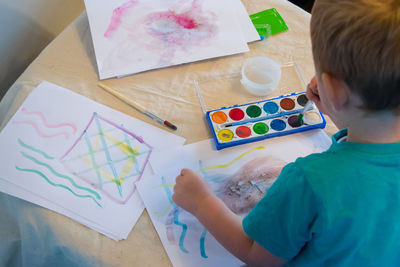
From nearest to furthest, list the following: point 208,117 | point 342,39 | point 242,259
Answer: point 342,39 < point 242,259 < point 208,117

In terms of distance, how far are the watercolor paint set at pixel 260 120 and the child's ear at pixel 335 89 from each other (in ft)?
0.87

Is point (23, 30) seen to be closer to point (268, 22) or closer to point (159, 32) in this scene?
point (159, 32)

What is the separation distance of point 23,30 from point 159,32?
1.88ft

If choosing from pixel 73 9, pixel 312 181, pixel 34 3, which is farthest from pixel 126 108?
pixel 73 9

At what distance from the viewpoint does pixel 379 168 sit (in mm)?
473

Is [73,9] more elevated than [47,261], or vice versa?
[73,9]

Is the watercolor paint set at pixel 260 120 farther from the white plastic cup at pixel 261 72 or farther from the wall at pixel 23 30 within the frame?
the wall at pixel 23 30

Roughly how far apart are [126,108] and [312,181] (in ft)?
1.47

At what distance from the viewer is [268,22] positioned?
0.93m

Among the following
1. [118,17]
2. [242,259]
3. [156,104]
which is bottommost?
[242,259]

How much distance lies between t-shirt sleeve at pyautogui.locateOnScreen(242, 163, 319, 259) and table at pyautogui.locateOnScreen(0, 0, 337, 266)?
0.18m

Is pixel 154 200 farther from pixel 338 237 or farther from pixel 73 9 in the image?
pixel 73 9

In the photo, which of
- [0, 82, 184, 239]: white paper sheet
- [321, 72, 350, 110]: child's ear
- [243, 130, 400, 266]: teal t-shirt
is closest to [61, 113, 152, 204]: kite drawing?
[0, 82, 184, 239]: white paper sheet

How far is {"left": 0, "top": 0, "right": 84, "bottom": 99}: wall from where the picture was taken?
109 centimetres
